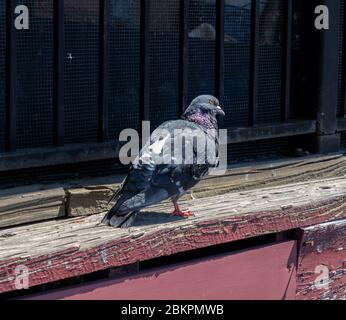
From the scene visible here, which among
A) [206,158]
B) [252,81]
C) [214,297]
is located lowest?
[214,297]

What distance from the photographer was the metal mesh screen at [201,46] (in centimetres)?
406

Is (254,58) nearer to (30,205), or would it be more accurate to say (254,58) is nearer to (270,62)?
(270,62)

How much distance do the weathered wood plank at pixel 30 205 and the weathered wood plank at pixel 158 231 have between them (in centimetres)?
5

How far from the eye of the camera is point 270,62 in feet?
14.5

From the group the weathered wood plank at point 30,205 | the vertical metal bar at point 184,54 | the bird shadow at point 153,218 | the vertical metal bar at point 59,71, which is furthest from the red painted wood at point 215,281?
the vertical metal bar at point 184,54

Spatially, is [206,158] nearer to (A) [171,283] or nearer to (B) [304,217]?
(A) [171,283]

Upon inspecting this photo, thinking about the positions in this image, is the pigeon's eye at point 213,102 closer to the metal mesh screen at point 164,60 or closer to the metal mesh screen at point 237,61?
the metal mesh screen at point 164,60

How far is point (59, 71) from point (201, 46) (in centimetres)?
92

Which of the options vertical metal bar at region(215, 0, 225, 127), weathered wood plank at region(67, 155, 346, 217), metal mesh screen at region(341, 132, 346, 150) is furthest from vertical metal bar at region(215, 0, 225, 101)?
metal mesh screen at region(341, 132, 346, 150)

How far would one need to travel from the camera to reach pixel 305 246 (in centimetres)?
391

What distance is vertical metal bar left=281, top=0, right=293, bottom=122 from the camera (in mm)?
4367

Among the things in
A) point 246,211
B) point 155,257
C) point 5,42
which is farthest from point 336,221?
point 5,42

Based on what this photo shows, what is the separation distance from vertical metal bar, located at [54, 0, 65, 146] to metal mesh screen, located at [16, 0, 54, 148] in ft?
0.13

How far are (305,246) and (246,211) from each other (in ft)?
1.46
